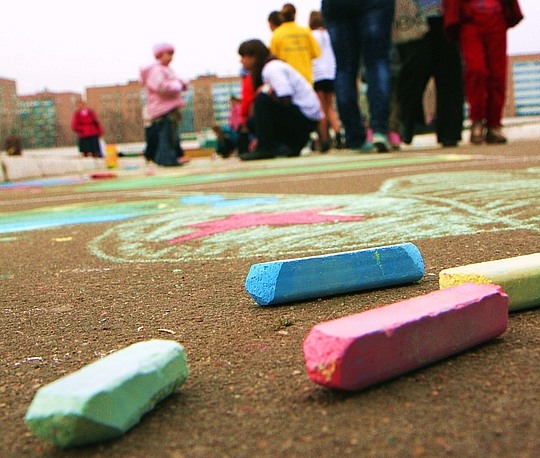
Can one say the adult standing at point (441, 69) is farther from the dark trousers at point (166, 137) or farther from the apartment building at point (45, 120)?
the apartment building at point (45, 120)

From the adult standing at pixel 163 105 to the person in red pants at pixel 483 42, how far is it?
3.23 metres

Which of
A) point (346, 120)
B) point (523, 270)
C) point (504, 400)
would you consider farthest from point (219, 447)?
point (346, 120)

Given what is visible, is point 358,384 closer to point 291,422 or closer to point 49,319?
point 291,422

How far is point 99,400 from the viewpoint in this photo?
78cm

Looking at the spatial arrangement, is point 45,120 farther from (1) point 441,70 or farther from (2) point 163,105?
(1) point 441,70

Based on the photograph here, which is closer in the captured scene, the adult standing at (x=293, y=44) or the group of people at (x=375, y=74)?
the group of people at (x=375, y=74)

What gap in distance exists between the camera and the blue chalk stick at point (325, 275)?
4.54 feet

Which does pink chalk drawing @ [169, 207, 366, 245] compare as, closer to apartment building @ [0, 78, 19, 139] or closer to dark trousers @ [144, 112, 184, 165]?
dark trousers @ [144, 112, 184, 165]

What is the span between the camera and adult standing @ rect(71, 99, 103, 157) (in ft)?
Answer: 55.1

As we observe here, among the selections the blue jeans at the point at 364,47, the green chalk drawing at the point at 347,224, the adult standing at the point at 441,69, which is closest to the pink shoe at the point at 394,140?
the adult standing at the point at 441,69

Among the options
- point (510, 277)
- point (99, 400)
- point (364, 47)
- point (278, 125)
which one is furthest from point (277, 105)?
point (99, 400)

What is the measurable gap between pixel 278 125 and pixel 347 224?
248 inches

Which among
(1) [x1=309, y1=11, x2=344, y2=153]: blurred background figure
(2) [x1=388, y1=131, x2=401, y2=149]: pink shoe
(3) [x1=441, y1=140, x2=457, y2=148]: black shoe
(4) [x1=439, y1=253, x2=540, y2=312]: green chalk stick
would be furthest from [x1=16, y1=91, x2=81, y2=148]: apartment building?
(4) [x1=439, y1=253, x2=540, y2=312]: green chalk stick

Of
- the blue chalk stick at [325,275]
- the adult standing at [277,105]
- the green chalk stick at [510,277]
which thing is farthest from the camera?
the adult standing at [277,105]
